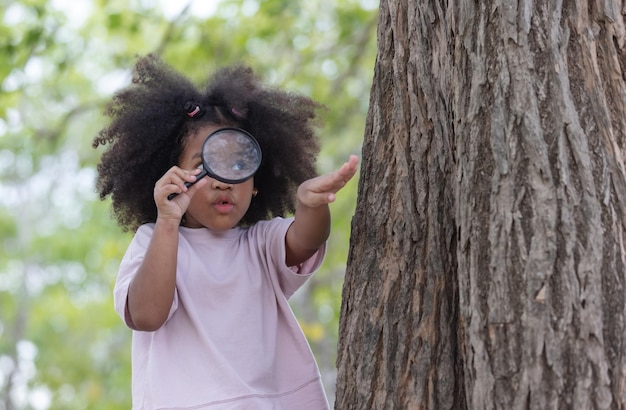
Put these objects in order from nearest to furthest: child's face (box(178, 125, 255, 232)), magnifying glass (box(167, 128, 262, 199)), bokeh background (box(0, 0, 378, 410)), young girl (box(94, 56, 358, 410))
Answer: young girl (box(94, 56, 358, 410)) < magnifying glass (box(167, 128, 262, 199)) < child's face (box(178, 125, 255, 232)) < bokeh background (box(0, 0, 378, 410))

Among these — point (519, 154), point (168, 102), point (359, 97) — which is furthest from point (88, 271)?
point (519, 154)

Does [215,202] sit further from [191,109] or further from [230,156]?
[191,109]

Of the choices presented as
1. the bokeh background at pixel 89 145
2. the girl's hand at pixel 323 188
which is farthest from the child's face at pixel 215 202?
the bokeh background at pixel 89 145

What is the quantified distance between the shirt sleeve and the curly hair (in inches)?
11.8

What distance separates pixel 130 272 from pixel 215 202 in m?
0.32

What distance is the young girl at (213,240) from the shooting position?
8.04 ft

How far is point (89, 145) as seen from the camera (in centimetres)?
1226

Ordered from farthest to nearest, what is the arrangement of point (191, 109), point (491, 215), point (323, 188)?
point (191, 109) < point (323, 188) < point (491, 215)

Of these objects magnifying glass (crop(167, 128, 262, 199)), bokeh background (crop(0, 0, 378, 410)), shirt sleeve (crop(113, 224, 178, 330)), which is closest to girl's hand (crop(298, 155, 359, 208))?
magnifying glass (crop(167, 128, 262, 199))

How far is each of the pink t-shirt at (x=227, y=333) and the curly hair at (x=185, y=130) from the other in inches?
11.4

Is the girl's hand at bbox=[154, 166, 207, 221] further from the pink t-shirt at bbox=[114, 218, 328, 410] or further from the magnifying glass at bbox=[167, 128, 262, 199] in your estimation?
the pink t-shirt at bbox=[114, 218, 328, 410]

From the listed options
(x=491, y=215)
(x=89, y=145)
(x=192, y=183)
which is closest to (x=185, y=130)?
(x=192, y=183)

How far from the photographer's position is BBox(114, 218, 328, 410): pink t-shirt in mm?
2463

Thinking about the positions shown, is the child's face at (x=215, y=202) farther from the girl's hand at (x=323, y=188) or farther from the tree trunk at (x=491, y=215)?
the tree trunk at (x=491, y=215)
